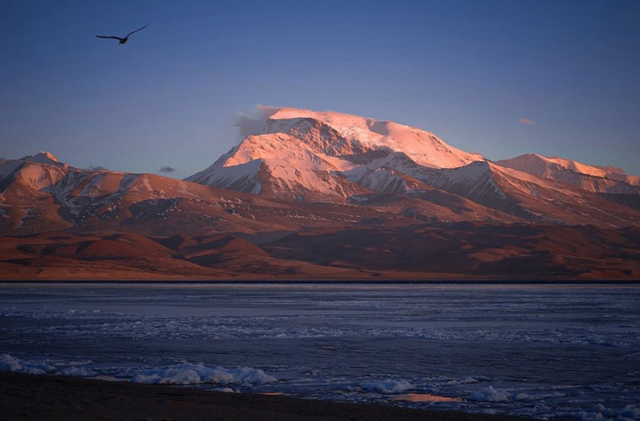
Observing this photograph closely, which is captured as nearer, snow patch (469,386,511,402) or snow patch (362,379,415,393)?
snow patch (469,386,511,402)

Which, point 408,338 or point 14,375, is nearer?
point 14,375

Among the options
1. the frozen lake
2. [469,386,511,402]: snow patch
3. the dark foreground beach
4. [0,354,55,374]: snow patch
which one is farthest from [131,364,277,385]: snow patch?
[469,386,511,402]: snow patch

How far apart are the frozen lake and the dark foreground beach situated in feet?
5.64

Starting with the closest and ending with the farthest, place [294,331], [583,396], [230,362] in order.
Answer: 1. [583,396]
2. [230,362]
3. [294,331]

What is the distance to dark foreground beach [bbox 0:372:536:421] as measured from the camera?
1628 centimetres

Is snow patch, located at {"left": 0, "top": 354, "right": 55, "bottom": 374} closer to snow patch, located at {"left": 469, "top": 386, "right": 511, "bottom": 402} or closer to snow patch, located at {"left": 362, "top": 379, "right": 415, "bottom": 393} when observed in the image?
snow patch, located at {"left": 362, "top": 379, "right": 415, "bottom": 393}

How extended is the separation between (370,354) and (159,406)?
1361 centimetres

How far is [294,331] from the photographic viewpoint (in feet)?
128

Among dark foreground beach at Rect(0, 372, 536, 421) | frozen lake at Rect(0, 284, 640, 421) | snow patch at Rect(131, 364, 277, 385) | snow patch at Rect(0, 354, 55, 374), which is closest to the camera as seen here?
dark foreground beach at Rect(0, 372, 536, 421)

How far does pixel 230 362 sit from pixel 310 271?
138 meters

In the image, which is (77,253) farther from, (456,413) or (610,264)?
(456,413)

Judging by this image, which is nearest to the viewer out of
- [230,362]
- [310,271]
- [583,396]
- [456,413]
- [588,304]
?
[456,413]

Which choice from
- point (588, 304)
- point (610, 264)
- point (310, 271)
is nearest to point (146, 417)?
point (588, 304)

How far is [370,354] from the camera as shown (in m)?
30.3
